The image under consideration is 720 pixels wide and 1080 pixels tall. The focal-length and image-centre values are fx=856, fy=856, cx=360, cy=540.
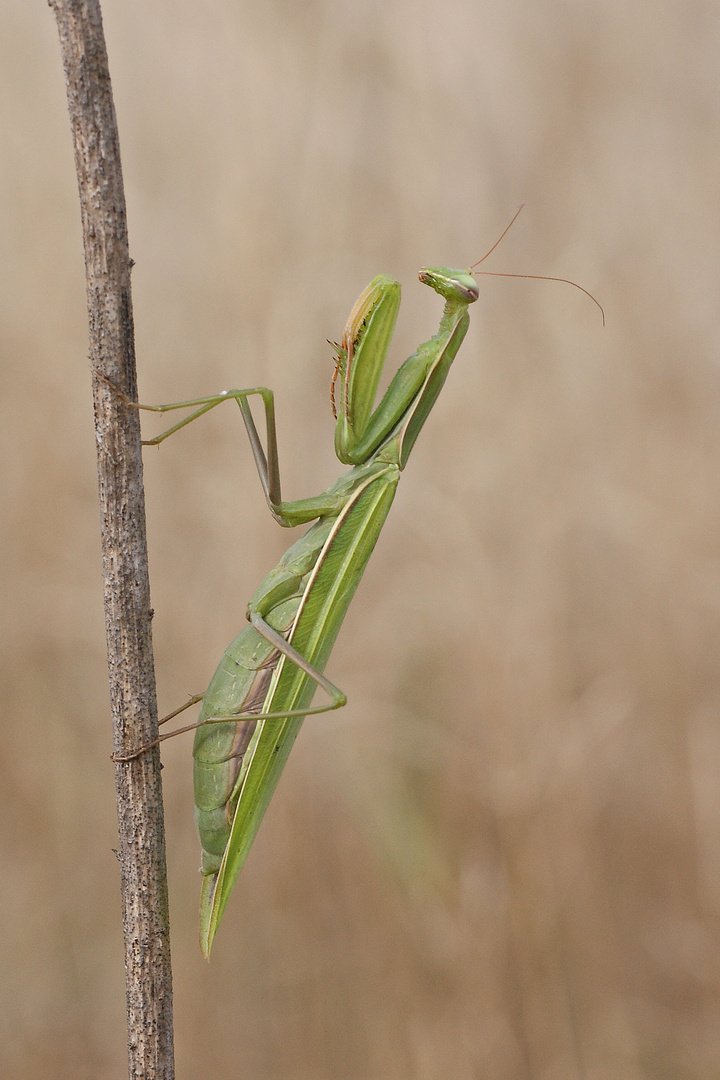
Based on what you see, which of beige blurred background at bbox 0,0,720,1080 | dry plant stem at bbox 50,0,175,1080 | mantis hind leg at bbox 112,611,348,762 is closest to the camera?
dry plant stem at bbox 50,0,175,1080

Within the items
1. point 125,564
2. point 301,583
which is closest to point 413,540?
point 301,583

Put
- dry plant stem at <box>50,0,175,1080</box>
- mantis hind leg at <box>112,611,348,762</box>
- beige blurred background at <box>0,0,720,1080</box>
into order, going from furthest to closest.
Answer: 1. beige blurred background at <box>0,0,720,1080</box>
2. mantis hind leg at <box>112,611,348,762</box>
3. dry plant stem at <box>50,0,175,1080</box>

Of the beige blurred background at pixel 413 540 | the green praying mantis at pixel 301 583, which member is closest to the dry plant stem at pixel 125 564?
the green praying mantis at pixel 301 583

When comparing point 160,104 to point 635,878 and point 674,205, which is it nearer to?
point 674,205

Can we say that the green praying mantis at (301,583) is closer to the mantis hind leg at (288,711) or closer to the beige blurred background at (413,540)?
the mantis hind leg at (288,711)

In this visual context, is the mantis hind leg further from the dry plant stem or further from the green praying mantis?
the dry plant stem

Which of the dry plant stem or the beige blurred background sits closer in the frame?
the dry plant stem

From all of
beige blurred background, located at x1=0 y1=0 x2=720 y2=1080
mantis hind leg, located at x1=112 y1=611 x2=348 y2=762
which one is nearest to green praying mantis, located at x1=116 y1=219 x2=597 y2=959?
mantis hind leg, located at x1=112 y1=611 x2=348 y2=762
